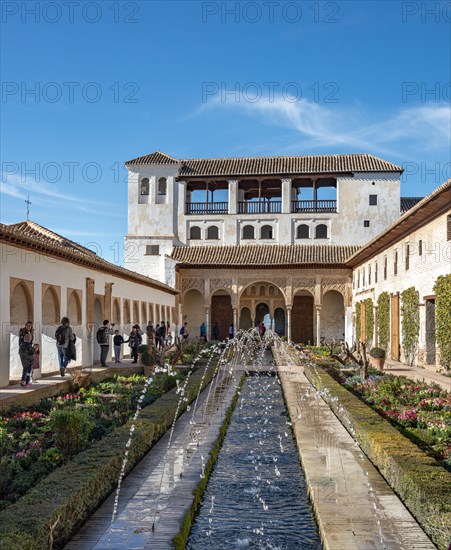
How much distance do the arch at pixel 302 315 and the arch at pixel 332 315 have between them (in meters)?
0.74

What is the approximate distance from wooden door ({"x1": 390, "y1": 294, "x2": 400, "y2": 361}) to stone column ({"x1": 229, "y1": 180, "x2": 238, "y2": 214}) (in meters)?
16.3

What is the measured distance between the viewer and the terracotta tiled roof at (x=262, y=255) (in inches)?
1447

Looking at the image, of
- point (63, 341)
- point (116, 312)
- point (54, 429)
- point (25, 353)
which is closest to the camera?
point (54, 429)

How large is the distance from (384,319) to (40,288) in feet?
47.2

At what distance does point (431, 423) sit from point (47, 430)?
541 cm

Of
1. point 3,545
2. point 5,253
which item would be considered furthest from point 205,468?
point 5,253

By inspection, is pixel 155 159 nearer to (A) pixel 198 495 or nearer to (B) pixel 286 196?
(B) pixel 286 196

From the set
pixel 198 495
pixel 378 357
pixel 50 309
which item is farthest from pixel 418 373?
pixel 198 495

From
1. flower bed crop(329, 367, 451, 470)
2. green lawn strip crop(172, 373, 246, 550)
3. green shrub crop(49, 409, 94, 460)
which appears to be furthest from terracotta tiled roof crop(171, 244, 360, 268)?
green shrub crop(49, 409, 94, 460)

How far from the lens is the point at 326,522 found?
17.7 feet

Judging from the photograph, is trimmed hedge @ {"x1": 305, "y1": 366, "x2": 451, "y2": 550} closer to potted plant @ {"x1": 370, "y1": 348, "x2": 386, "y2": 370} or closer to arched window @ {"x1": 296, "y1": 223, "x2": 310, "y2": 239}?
potted plant @ {"x1": 370, "y1": 348, "x2": 386, "y2": 370}

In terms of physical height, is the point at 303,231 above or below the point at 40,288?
above

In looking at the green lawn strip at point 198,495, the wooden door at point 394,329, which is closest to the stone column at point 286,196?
the wooden door at point 394,329

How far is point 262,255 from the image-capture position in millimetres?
37719
